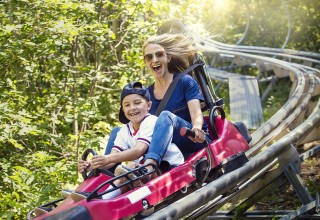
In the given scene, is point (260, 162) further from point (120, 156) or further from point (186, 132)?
point (120, 156)

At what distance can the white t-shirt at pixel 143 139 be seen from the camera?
4.10m

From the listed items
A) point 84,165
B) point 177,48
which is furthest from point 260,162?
point 177,48

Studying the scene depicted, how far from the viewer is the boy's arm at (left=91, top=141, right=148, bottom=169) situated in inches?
150

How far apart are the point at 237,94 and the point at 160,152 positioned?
642cm

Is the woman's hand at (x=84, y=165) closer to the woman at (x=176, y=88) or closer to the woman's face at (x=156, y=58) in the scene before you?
the woman at (x=176, y=88)

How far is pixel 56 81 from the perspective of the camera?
26.1 feet

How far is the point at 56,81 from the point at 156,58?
359 centimetres

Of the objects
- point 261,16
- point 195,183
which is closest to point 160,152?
point 195,183

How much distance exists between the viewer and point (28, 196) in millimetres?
5746

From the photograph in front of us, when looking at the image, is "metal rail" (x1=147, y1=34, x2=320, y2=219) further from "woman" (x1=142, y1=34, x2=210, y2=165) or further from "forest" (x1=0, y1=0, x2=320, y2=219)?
"forest" (x1=0, y1=0, x2=320, y2=219)

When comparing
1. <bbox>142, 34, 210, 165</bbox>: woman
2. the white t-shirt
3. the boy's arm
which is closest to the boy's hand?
the boy's arm

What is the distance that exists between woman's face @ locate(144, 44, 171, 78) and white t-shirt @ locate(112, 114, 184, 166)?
0.58m

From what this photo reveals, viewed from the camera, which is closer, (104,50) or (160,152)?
(160,152)

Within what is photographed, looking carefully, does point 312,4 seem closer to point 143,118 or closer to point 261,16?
point 261,16
